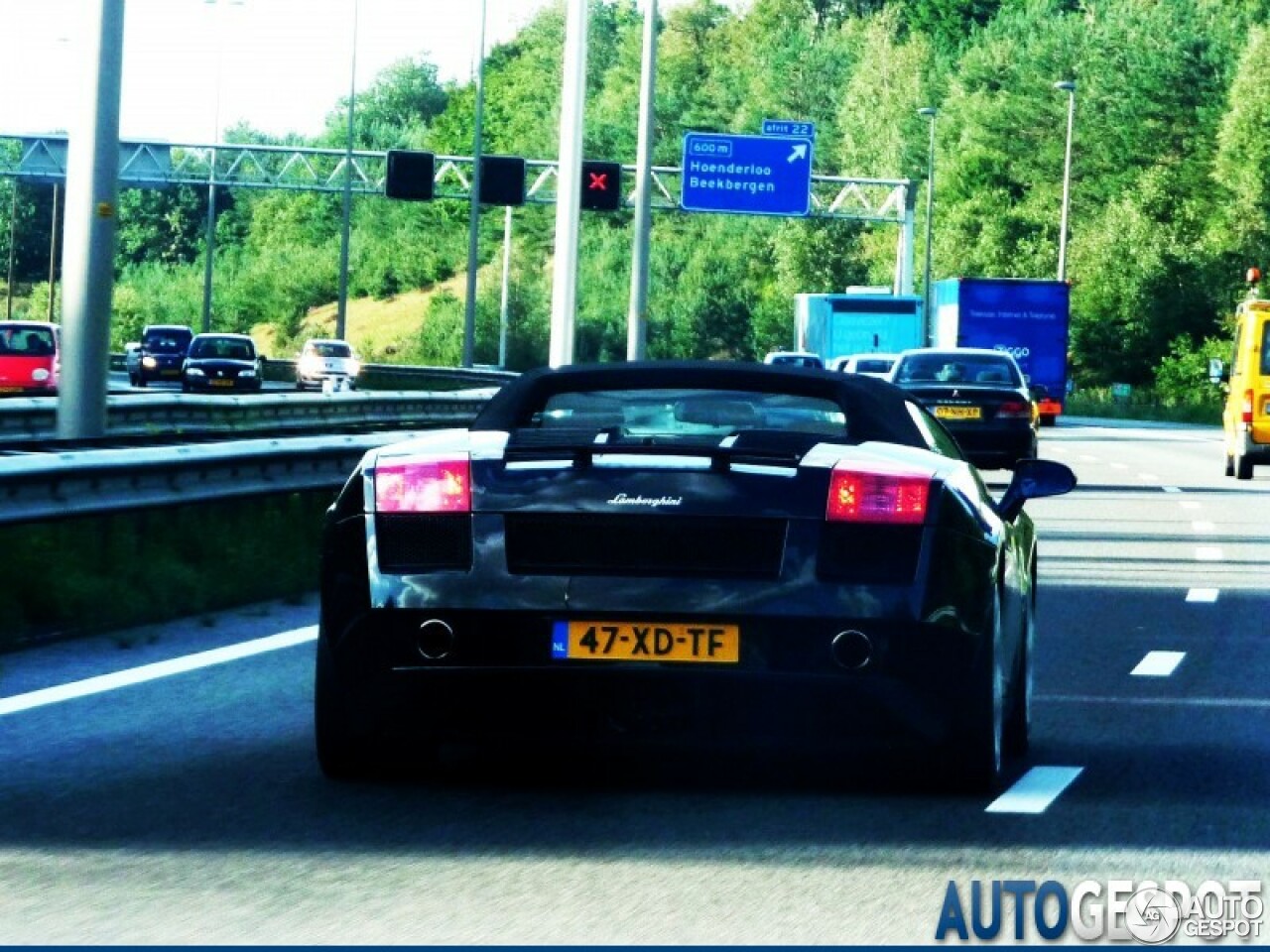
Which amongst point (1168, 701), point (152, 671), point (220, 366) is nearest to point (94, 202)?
point (152, 671)

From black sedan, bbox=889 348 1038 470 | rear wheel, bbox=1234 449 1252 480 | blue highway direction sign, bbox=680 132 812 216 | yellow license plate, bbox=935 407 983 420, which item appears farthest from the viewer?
blue highway direction sign, bbox=680 132 812 216

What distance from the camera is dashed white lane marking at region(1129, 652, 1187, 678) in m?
12.1

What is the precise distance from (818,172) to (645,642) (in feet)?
424

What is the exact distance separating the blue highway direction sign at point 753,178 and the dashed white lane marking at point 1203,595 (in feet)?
152

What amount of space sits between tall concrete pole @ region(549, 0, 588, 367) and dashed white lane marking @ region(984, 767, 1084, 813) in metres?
22.0

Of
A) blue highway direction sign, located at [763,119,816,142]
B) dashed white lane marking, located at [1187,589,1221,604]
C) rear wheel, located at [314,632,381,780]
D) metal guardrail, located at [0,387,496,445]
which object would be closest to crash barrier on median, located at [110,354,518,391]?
blue highway direction sign, located at [763,119,816,142]

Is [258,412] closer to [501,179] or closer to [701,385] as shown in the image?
[501,179]

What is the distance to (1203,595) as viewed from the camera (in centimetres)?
1667

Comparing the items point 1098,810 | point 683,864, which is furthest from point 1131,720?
point 683,864

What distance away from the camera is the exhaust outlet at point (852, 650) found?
7.84 metres

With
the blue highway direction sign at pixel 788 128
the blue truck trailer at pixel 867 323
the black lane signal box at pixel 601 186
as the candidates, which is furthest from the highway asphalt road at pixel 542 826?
the blue highway direction sign at pixel 788 128

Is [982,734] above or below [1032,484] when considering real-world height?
below

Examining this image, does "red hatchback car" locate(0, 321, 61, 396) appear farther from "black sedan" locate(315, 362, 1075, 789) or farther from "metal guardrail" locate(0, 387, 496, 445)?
"black sedan" locate(315, 362, 1075, 789)

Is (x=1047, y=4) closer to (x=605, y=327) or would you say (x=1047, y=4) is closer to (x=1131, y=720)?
(x=605, y=327)
